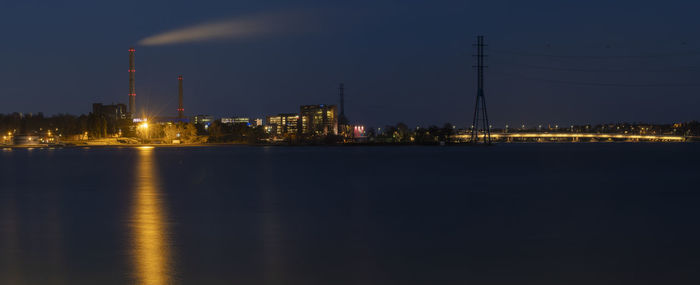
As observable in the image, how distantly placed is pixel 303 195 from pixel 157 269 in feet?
59.2

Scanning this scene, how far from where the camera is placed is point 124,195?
28781 millimetres

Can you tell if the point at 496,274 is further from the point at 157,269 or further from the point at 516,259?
the point at 157,269

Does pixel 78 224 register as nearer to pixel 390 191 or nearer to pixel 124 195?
pixel 124 195

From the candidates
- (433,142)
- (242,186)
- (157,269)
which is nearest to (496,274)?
(157,269)

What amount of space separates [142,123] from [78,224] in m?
186

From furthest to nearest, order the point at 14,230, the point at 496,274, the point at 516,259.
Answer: the point at 14,230 → the point at 516,259 → the point at 496,274

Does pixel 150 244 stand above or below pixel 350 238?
above

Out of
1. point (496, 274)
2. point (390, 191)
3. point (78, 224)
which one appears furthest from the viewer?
point (390, 191)

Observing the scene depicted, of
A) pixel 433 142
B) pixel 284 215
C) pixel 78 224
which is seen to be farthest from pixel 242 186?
pixel 433 142

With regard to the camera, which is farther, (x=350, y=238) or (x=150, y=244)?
(x=350, y=238)

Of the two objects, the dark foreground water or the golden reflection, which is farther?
the dark foreground water

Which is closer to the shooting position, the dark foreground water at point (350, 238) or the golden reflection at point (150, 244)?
the golden reflection at point (150, 244)

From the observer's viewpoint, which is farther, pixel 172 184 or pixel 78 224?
pixel 172 184

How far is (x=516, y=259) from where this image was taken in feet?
41.3
